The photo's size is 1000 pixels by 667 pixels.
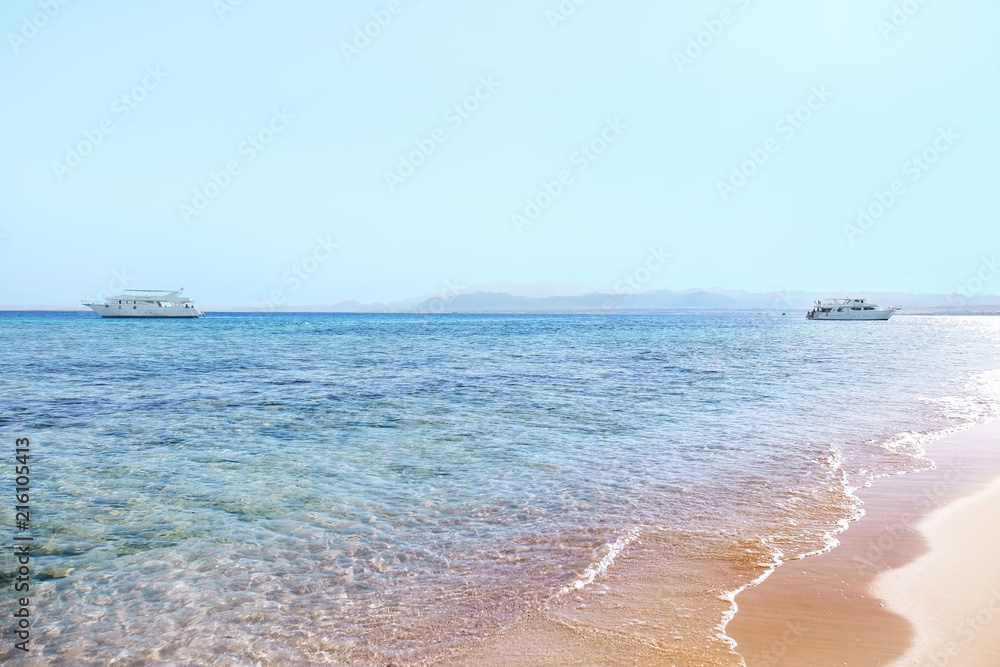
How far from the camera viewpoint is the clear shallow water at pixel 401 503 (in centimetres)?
526

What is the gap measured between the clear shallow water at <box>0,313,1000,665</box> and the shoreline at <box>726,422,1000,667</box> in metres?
0.34

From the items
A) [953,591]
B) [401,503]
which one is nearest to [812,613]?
[953,591]

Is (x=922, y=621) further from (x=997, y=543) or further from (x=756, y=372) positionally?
(x=756, y=372)

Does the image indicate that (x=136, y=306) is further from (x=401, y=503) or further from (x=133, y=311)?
(x=401, y=503)

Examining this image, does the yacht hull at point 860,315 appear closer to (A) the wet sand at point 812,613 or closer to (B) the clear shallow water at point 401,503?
(B) the clear shallow water at point 401,503

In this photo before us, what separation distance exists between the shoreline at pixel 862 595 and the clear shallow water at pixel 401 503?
1.10 ft

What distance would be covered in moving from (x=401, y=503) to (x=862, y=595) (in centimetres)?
576

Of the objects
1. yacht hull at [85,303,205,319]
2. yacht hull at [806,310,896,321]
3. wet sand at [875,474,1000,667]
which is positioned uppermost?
yacht hull at [85,303,205,319]

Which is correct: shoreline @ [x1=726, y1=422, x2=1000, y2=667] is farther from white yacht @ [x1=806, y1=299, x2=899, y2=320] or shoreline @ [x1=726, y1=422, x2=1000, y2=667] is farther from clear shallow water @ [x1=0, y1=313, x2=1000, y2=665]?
white yacht @ [x1=806, y1=299, x2=899, y2=320]

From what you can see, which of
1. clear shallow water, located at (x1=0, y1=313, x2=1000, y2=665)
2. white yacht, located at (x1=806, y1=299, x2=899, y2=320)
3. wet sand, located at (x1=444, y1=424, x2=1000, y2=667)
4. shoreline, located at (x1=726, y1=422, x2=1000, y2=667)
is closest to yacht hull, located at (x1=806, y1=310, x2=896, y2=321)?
white yacht, located at (x1=806, y1=299, x2=899, y2=320)

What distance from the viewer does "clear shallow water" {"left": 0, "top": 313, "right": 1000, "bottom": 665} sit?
5.26 m

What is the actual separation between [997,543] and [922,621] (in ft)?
9.46

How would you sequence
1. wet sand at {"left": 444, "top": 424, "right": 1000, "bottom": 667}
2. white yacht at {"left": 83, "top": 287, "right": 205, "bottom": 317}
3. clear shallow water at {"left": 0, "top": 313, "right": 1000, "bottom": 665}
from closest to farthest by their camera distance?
wet sand at {"left": 444, "top": 424, "right": 1000, "bottom": 667} < clear shallow water at {"left": 0, "top": 313, "right": 1000, "bottom": 665} < white yacht at {"left": 83, "top": 287, "right": 205, "bottom": 317}

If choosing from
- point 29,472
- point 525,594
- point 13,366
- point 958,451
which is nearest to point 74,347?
point 13,366
